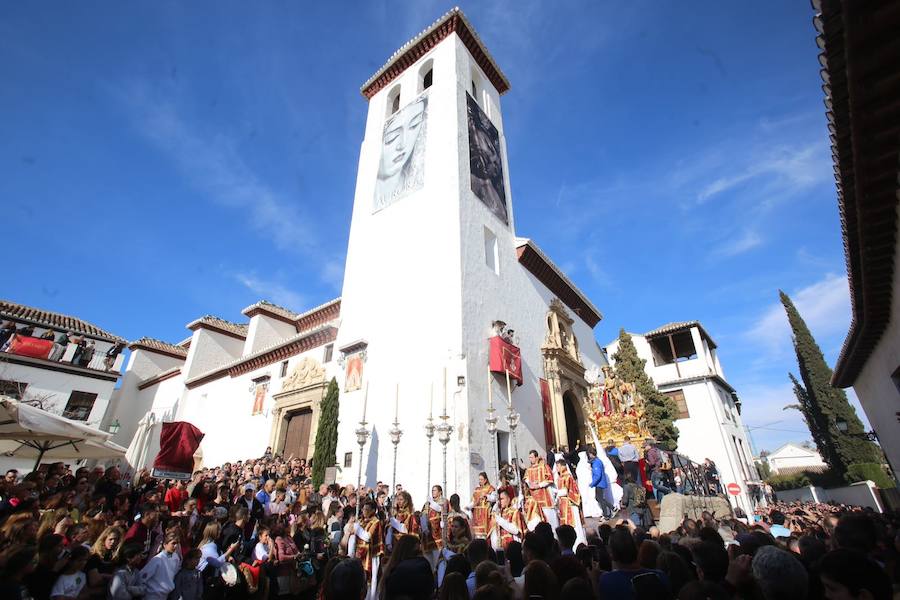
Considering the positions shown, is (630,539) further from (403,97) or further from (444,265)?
(403,97)

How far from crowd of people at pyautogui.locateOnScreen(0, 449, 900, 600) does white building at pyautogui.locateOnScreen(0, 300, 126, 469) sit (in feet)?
59.8

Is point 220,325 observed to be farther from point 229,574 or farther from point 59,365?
point 229,574

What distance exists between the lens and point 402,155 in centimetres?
1788

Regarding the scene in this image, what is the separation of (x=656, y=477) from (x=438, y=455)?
20.3 feet

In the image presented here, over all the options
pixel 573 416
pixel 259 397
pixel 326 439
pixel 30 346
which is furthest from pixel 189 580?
pixel 30 346

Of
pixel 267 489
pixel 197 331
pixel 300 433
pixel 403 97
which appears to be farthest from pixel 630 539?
pixel 197 331

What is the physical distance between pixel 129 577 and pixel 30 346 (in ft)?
82.8

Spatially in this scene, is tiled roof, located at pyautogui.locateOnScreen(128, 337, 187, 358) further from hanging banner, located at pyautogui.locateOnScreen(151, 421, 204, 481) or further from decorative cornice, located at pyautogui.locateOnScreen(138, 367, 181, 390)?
hanging banner, located at pyautogui.locateOnScreen(151, 421, 204, 481)

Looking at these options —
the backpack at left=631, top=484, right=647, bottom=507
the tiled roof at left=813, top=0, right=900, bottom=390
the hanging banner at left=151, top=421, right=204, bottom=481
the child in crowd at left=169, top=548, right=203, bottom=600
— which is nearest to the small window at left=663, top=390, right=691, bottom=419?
the backpack at left=631, top=484, right=647, bottom=507

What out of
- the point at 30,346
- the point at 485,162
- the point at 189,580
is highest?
the point at 485,162

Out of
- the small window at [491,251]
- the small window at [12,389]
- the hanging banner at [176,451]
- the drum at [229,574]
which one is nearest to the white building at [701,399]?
the small window at [491,251]

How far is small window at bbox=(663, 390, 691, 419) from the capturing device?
2670cm

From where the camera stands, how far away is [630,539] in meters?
3.17

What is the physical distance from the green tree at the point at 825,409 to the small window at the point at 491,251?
75.2 ft
